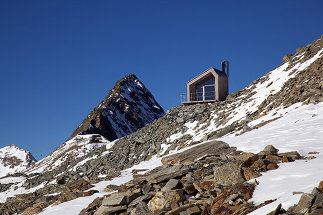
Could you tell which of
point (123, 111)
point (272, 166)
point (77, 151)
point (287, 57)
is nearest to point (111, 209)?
point (272, 166)

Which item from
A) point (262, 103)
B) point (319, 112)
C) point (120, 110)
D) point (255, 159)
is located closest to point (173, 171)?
point (255, 159)

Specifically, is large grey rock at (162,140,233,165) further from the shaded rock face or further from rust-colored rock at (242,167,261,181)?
the shaded rock face

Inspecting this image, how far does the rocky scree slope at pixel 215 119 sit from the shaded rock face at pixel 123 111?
62.4m

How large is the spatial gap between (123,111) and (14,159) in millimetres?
77197

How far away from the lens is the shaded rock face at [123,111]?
99.4m

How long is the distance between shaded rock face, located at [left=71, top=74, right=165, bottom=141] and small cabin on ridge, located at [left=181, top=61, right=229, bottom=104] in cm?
5959

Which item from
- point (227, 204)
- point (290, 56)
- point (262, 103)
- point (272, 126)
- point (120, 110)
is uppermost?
point (120, 110)

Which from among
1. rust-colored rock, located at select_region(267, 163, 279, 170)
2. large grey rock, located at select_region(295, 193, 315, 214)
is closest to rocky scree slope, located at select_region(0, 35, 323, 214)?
rust-colored rock, located at select_region(267, 163, 279, 170)

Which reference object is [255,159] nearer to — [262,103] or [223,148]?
[223,148]

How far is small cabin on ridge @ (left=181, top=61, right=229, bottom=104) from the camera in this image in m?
34.7

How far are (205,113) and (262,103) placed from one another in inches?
334

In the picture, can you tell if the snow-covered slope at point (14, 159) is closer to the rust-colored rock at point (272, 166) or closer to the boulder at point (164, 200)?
the boulder at point (164, 200)

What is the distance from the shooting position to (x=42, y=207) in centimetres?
1291

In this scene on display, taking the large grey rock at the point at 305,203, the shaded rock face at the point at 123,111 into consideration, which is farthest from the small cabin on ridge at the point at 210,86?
the shaded rock face at the point at 123,111
